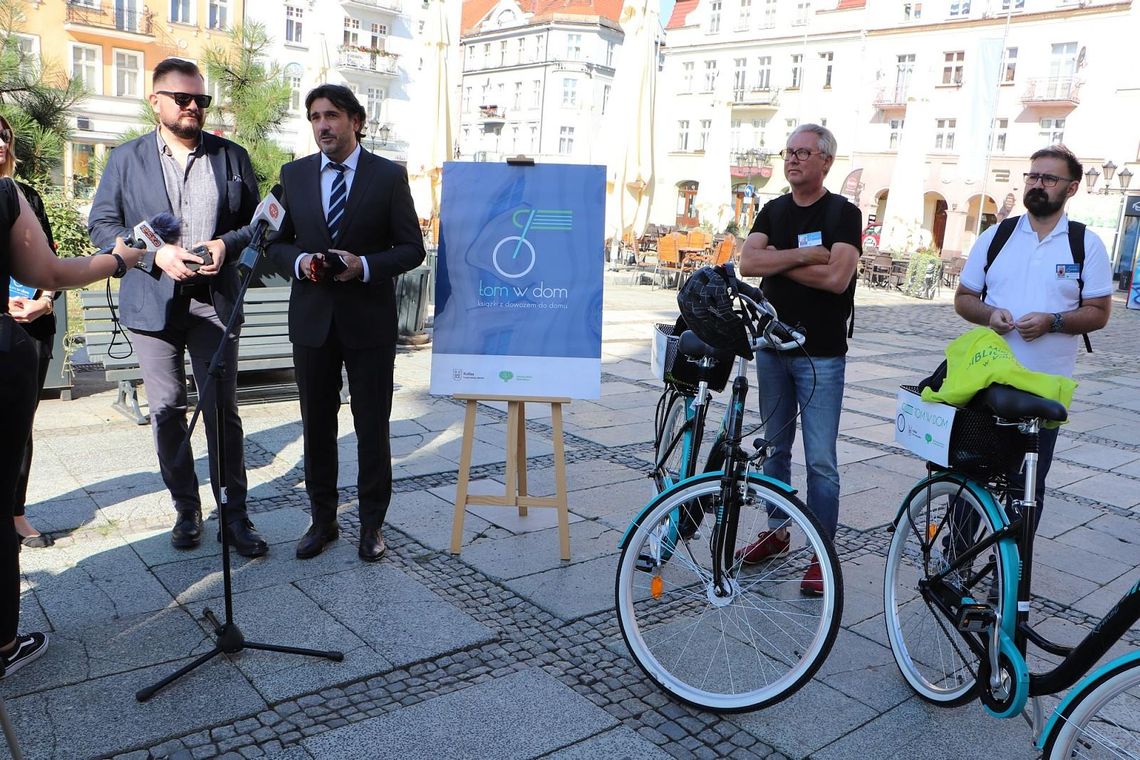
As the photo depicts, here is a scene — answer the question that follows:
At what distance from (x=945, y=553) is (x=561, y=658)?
54.0 inches

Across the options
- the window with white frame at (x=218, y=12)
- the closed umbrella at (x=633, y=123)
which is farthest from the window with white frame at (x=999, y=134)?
the window with white frame at (x=218, y=12)

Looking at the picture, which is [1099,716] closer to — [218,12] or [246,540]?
[246,540]

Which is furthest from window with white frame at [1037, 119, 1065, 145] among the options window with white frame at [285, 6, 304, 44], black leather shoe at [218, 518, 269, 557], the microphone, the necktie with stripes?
the microphone

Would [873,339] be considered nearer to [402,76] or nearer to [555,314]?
[555,314]

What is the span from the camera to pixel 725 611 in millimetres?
3424

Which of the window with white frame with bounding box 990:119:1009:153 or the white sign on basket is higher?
the window with white frame with bounding box 990:119:1009:153

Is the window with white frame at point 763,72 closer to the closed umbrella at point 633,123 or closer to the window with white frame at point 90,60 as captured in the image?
the window with white frame at point 90,60

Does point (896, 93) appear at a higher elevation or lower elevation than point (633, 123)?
higher

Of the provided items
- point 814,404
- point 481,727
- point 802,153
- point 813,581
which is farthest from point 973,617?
point 802,153

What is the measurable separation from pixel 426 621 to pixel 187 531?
1.29 metres

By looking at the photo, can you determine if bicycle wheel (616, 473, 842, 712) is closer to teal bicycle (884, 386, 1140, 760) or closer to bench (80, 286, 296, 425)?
teal bicycle (884, 386, 1140, 760)

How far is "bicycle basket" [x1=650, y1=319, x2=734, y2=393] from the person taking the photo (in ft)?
11.4

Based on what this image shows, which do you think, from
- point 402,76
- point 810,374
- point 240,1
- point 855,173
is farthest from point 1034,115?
point 810,374

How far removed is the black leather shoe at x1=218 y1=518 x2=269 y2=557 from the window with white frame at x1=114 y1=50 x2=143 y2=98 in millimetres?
33410
